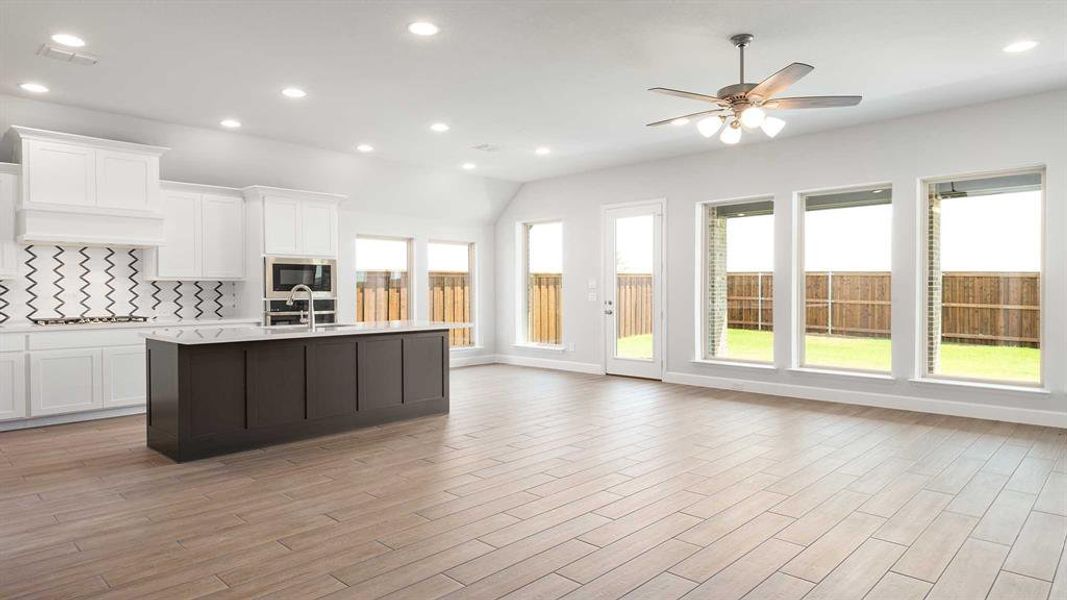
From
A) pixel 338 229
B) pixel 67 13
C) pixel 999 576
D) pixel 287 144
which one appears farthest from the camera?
pixel 338 229

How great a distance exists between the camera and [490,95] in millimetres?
5395

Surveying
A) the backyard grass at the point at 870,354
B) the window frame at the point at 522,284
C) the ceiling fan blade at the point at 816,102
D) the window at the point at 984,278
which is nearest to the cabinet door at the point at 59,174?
the window frame at the point at 522,284

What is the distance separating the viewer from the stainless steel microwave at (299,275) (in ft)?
22.7

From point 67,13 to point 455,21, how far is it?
2.25 metres

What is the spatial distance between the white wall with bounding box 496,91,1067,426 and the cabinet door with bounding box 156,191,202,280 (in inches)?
181

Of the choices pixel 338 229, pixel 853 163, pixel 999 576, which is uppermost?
pixel 853 163

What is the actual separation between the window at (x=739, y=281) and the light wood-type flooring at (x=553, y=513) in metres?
1.94

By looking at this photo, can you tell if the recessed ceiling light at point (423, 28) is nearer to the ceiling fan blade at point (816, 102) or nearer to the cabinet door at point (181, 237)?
the ceiling fan blade at point (816, 102)

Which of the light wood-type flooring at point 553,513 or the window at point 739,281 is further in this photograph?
the window at point 739,281

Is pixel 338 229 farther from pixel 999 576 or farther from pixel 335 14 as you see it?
pixel 999 576

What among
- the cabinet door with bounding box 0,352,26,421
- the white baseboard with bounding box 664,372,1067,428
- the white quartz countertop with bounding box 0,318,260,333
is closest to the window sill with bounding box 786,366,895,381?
the white baseboard with bounding box 664,372,1067,428

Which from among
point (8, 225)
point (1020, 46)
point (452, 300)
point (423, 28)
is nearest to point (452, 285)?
point (452, 300)

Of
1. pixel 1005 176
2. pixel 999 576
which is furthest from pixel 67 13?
pixel 1005 176

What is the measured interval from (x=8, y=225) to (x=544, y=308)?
630cm
